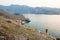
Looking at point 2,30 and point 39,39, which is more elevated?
point 2,30

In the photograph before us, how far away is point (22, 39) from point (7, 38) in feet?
4.21

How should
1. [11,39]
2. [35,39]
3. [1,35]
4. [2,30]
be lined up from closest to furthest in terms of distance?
[11,39] → [1,35] → [2,30] → [35,39]

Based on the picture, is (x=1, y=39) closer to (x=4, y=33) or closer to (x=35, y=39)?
(x=4, y=33)

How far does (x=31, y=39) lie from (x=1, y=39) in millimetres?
3431

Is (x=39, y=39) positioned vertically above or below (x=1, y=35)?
below

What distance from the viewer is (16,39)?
12.6 meters

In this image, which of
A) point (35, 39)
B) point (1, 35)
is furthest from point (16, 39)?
point (35, 39)

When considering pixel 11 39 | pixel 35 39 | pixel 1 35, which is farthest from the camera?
pixel 35 39

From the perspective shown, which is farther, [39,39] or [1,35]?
[39,39]

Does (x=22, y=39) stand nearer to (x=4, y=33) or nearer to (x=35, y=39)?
(x=4, y=33)

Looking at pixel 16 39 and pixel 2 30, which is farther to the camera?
pixel 2 30

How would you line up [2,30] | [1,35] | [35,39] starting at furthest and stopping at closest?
[35,39]
[2,30]
[1,35]

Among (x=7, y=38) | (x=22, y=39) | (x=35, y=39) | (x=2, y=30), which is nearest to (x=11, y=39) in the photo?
(x=7, y=38)

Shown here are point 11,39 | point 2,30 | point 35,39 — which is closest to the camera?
point 11,39
